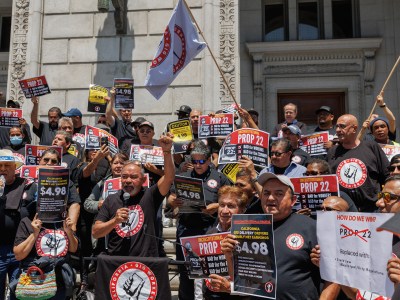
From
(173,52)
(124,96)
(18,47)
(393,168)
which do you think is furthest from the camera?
(18,47)

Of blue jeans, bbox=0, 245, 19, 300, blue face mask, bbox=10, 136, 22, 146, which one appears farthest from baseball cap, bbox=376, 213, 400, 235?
blue face mask, bbox=10, 136, 22, 146

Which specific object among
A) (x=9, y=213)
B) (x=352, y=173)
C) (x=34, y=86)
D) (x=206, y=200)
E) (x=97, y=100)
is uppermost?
(x=34, y=86)

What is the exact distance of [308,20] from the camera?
1435 cm

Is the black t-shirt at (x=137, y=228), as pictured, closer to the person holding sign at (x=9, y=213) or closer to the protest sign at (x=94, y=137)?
the person holding sign at (x=9, y=213)

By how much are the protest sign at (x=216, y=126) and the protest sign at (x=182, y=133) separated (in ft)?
0.65

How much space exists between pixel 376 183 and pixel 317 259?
2962mm

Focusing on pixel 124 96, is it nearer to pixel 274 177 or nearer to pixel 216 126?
pixel 216 126

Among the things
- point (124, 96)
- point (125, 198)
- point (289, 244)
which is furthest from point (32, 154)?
point (289, 244)

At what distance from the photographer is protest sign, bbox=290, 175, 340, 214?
5215mm

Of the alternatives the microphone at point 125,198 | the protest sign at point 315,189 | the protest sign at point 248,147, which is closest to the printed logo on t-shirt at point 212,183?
the protest sign at point 248,147

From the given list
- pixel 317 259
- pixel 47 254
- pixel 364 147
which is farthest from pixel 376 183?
pixel 47 254

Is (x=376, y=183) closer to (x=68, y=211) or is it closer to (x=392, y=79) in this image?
(x=68, y=211)

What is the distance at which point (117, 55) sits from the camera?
40.3 feet

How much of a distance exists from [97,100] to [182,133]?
2368mm
